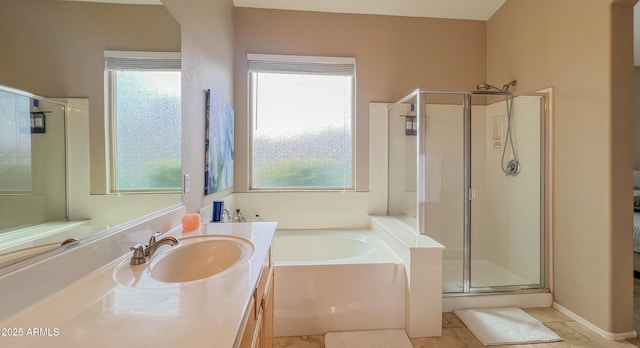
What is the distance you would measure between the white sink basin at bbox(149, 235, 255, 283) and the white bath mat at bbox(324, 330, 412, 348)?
987mm

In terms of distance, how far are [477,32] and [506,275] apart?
262 centimetres

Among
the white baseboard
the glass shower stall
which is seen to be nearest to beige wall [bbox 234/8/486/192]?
the glass shower stall

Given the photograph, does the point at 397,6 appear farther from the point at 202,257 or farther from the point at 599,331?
the point at 599,331

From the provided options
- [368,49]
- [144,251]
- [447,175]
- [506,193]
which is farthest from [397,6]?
[144,251]

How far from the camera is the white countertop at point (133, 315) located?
1.80 feet

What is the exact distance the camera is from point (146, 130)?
1146 mm

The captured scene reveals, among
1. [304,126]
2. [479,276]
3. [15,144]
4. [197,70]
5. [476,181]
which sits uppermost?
[197,70]

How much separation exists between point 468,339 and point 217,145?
2300 millimetres

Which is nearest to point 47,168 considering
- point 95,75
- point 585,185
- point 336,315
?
point 95,75

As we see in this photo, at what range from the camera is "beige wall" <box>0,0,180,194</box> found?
63cm

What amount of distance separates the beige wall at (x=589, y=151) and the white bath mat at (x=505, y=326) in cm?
39

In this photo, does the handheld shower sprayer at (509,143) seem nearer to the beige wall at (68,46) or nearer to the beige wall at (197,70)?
the beige wall at (197,70)

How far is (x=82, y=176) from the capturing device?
0.84m

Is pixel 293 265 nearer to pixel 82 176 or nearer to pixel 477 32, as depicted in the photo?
pixel 82 176
